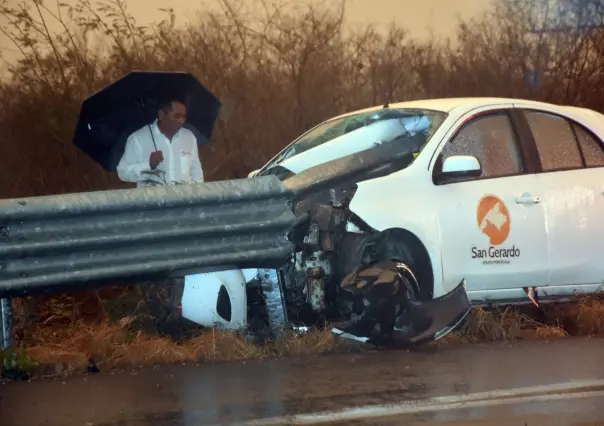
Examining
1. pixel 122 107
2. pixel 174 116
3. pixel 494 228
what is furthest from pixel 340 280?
pixel 122 107

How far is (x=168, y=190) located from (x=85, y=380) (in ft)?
4.45

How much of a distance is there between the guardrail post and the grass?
0.17 m

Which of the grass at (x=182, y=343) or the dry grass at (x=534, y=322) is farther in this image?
the dry grass at (x=534, y=322)

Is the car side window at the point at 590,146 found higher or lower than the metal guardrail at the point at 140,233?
higher

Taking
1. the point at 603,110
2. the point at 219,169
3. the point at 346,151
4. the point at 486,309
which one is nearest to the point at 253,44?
the point at 219,169

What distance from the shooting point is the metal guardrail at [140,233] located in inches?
205

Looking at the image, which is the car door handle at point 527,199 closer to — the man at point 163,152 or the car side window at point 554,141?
the car side window at point 554,141

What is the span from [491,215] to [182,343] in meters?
2.55

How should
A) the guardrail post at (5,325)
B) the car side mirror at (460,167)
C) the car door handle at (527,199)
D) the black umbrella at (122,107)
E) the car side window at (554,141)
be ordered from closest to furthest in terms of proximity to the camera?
1. the guardrail post at (5,325)
2. the car side mirror at (460,167)
3. the car door handle at (527,199)
4. the car side window at (554,141)
5. the black umbrella at (122,107)

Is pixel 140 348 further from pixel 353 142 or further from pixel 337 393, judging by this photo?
pixel 353 142

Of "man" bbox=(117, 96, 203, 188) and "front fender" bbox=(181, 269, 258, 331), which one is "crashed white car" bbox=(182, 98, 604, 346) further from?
"man" bbox=(117, 96, 203, 188)

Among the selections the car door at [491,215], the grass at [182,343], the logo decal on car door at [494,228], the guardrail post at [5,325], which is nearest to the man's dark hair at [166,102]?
the grass at [182,343]

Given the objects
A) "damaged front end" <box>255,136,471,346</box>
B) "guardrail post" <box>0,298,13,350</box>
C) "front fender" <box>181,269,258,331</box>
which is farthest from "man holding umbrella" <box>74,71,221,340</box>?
"guardrail post" <box>0,298,13,350</box>

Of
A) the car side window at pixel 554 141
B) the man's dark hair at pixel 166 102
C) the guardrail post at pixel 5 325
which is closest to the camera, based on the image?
the guardrail post at pixel 5 325
